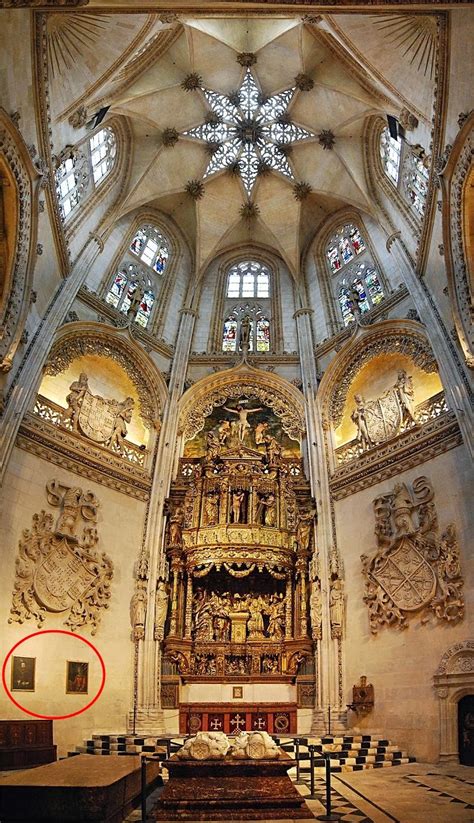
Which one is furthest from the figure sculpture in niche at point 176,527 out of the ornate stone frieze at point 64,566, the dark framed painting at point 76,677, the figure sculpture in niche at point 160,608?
the dark framed painting at point 76,677

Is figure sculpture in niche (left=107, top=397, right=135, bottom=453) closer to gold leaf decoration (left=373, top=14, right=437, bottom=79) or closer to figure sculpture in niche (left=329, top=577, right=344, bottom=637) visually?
figure sculpture in niche (left=329, top=577, right=344, bottom=637)

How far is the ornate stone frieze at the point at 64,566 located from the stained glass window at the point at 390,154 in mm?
14161

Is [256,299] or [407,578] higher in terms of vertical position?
[256,299]

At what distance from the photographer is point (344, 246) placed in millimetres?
23500

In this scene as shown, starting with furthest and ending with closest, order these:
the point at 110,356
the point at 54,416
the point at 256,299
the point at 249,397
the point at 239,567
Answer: the point at 256,299
the point at 249,397
the point at 110,356
the point at 239,567
the point at 54,416

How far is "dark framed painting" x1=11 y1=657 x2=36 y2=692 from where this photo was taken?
1412cm

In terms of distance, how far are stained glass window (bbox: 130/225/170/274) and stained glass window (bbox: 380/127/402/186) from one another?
8.82m

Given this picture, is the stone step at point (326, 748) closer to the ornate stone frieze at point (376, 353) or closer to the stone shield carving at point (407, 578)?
the stone shield carving at point (407, 578)

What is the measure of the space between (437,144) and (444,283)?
140 inches

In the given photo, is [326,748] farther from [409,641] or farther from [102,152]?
[102,152]

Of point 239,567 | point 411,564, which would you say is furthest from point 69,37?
point 411,564

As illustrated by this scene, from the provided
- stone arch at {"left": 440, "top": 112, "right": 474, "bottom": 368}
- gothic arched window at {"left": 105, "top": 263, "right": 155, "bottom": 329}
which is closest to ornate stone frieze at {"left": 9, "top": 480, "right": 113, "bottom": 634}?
gothic arched window at {"left": 105, "top": 263, "right": 155, "bottom": 329}

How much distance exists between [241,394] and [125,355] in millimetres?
4272

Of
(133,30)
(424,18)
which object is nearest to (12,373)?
(133,30)
